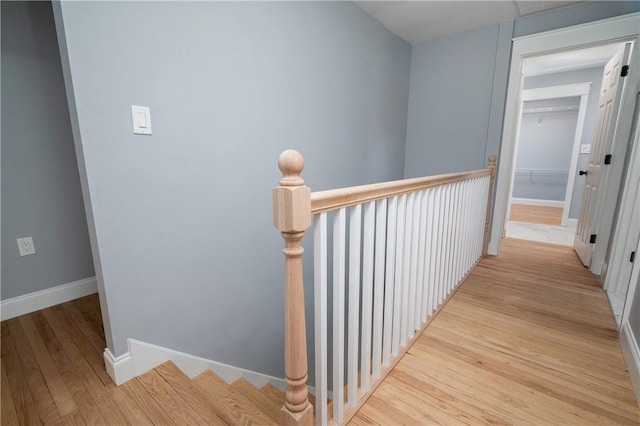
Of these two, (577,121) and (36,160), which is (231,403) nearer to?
(36,160)

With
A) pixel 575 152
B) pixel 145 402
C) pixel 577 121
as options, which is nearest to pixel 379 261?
pixel 145 402

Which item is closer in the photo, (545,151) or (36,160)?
(36,160)

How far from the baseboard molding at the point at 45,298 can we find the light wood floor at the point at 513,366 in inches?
88.7

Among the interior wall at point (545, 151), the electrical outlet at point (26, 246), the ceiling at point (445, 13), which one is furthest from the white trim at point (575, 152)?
the electrical outlet at point (26, 246)

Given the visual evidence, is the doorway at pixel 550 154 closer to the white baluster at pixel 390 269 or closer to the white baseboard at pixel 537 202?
the white baseboard at pixel 537 202

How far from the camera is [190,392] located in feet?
4.38

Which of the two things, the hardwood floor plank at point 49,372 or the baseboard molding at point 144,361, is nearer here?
the hardwood floor plank at point 49,372

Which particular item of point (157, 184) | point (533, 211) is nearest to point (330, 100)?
point (157, 184)

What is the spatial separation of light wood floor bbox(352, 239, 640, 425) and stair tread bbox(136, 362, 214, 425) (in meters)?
0.69

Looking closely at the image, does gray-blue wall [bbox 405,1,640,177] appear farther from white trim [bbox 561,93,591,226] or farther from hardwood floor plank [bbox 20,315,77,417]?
hardwood floor plank [bbox 20,315,77,417]

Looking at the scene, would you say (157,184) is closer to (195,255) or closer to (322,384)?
(195,255)

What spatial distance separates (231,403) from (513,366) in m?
1.37

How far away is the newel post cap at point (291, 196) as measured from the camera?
74 cm

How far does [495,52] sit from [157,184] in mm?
3227
